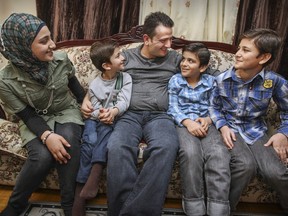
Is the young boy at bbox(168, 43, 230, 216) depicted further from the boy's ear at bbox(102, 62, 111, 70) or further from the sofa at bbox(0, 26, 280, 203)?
the boy's ear at bbox(102, 62, 111, 70)

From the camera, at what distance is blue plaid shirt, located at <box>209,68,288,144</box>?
1.67m

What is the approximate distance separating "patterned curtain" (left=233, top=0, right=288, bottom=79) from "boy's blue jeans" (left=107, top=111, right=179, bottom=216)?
1108 mm

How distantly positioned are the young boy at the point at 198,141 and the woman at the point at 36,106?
0.59 m

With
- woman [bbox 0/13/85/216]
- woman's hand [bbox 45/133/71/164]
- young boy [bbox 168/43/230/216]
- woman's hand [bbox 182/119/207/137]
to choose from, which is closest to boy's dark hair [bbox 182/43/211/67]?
young boy [bbox 168/43/230/216]

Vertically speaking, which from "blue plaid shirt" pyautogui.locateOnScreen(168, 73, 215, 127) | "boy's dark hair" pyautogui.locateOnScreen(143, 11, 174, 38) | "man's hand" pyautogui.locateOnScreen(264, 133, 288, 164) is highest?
"boy's dark hair" pyautogui.locateOnScreen(143, 11, 174, 38)

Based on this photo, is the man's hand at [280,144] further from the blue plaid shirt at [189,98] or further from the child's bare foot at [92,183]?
the child's bare foot at [92,183]

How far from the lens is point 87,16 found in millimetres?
2309

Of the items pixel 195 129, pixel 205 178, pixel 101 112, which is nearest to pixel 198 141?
pixel 195 129

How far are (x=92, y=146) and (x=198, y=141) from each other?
1.92ft

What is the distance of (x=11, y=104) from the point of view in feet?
5.44

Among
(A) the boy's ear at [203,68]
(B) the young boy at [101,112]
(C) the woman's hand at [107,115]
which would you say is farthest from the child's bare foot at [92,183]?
(A) the boy's ear at [203,68]

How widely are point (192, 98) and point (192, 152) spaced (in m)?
0.39

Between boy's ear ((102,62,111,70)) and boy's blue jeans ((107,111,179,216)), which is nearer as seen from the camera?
boy's blue jeans ((107,111,179,216))

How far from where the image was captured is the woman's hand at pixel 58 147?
1577mm
